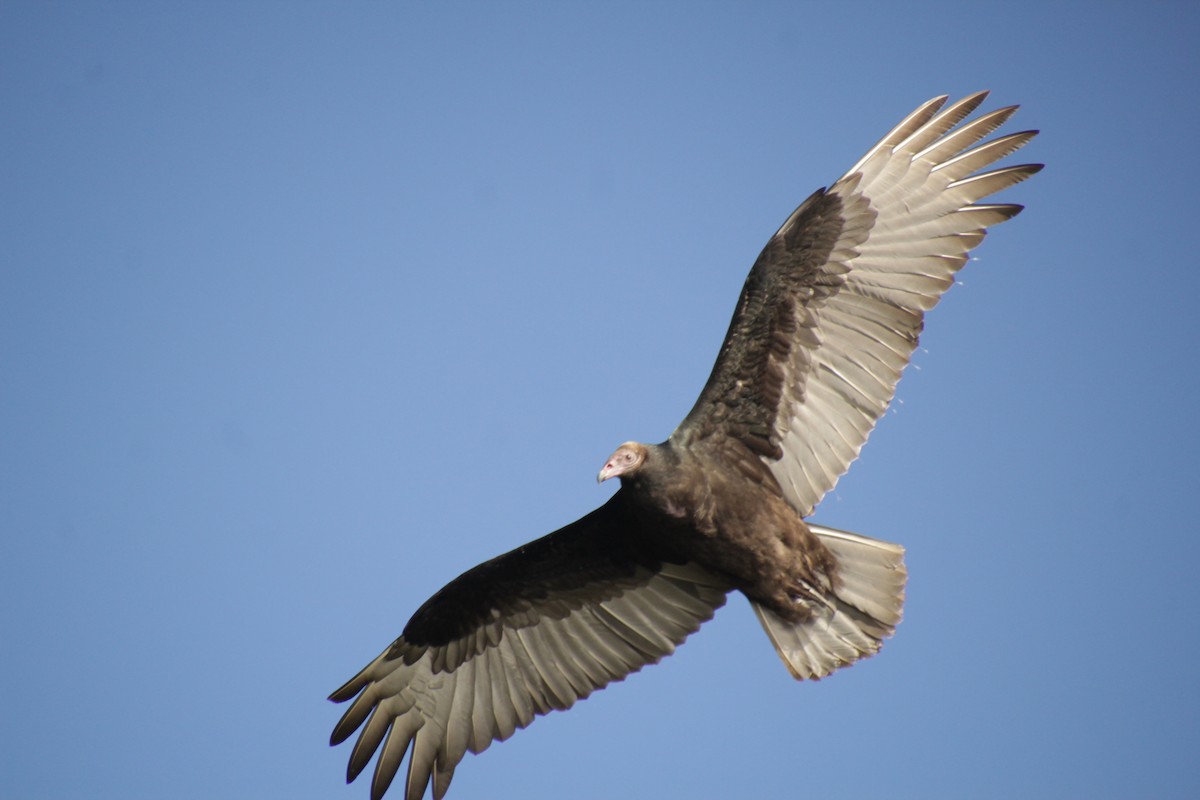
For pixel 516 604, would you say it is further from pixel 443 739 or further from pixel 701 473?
pixel 701 473

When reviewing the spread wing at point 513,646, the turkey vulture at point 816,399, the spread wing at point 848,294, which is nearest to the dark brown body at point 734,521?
the turkey vulture at point 816,399

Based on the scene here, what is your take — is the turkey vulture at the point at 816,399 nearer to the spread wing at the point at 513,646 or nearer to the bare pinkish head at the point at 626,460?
the bare pinkish head at the point at 626,460

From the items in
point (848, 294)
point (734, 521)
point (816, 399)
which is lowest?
point (734, 521)

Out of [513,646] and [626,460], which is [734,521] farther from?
[513,646]

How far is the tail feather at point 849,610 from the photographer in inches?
221

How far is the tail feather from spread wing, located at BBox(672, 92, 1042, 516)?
288 millimetres

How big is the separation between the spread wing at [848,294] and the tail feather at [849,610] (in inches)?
11.4

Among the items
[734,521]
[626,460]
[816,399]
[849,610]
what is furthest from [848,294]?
[849,610]

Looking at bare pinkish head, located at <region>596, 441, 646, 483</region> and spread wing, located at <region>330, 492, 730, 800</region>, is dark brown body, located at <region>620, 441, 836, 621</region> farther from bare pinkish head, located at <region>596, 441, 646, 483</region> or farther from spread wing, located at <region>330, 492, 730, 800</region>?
spread wing, located at <region>330, 492, 730, 800</region>

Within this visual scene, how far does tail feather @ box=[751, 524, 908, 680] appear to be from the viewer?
18.4 feet

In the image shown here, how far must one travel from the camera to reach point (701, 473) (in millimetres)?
5383

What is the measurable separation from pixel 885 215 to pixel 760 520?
4.86ft

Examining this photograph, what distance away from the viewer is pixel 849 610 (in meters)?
5.67

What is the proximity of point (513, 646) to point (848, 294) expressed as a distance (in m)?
2.42
